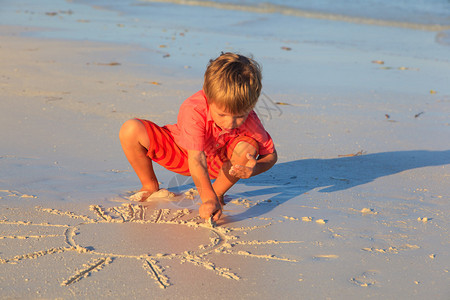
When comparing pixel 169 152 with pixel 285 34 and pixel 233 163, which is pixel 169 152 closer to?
pixel 233 163

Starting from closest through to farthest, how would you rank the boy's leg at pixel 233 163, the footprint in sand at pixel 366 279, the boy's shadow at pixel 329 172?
the footprint in sand at pixel 366 279 → the boy's leg at pixel 233 163 → the boy's shadow at pixel 329 172

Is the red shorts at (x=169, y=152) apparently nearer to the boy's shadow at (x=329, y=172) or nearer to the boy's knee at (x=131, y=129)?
the boy's knee at (x=131, y=129)

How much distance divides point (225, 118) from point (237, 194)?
2.03 ft

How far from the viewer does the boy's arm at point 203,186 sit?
2477 mm

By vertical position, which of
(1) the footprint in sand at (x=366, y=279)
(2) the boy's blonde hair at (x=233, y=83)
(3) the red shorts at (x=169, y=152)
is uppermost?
(2) the boy's blonde hair at (x=233, y=83)

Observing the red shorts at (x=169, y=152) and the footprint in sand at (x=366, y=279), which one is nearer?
the footprint in sand at (x=366, y=279)

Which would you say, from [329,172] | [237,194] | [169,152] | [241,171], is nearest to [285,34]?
[329,172]

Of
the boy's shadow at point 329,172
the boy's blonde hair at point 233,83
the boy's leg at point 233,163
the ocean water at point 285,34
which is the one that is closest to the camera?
the boy's blonde hair at point 233,83

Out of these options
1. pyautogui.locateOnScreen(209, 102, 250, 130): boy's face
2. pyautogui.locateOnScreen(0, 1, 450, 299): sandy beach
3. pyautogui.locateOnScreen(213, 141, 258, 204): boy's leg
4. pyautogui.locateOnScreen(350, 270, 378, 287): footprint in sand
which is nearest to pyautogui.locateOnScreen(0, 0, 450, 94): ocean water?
pyautogui.locateOnScreen(0, 1, 450, 299): sandy beach

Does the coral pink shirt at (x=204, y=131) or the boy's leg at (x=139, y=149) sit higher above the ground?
the coral pink shirt at (x=204, y=131)

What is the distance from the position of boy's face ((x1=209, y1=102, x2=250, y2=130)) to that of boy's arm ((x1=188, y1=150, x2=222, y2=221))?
0.17 m

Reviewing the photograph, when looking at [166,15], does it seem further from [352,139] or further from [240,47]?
[352,139]

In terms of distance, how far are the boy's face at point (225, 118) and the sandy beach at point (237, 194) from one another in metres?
0.45

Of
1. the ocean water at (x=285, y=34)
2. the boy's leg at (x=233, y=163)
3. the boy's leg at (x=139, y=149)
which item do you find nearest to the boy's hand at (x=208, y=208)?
the boy's leg at (x=233, y=163)
